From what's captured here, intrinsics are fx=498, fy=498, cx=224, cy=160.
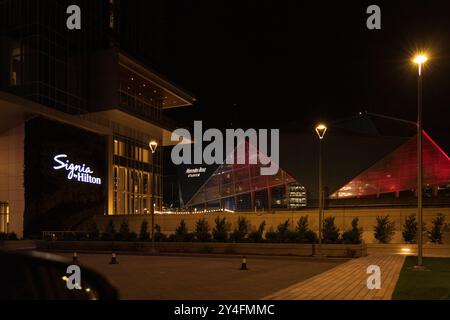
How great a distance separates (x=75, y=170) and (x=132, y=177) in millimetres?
11295

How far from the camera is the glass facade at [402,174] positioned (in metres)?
55.8

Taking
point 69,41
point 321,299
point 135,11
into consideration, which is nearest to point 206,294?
point 321,299

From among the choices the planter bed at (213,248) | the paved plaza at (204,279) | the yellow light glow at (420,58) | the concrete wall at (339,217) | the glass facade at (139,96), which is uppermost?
the glass facade at (139,96)

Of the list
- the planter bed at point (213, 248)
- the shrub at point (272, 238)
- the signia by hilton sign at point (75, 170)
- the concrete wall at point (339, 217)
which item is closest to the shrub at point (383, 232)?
the concrete wall at point (339, 217)

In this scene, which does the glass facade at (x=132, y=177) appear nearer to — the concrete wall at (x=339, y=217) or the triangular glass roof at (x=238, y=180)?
the concrete wall at (x=339, y=217)

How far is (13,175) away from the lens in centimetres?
4078

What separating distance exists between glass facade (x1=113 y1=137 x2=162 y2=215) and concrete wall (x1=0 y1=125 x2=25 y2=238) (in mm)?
12673

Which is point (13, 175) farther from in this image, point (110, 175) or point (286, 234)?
point (286, 234)

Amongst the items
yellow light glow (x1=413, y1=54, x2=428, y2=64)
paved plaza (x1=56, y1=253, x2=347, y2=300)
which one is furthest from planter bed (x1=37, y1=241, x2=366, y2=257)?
yellow light glow (x1=413, y1=54, x2=428, y2=64)

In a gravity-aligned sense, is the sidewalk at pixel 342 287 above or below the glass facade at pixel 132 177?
below

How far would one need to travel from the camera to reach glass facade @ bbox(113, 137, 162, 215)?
53.3 m

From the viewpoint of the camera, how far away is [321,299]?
38.6ft

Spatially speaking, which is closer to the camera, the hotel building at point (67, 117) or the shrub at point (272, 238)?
the shrub at point (272, 238)

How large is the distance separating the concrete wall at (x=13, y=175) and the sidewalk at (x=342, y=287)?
2990 centimetres
